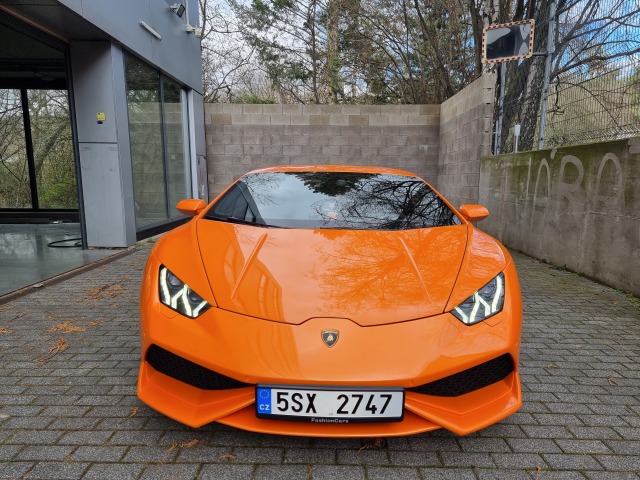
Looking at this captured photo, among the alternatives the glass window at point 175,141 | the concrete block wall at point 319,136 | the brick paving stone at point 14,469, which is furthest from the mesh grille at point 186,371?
the concrete block wall at point 319,136

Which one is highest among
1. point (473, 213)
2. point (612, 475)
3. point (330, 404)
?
point (473, 213)

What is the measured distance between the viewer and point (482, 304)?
1.75m

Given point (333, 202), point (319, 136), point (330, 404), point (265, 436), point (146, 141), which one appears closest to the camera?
point (330, 404)

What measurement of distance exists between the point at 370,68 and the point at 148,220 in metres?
10.4

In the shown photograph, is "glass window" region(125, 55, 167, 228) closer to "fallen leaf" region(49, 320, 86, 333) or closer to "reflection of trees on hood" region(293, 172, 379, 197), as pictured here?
"fallen leaf" region(49, 320, 86, 333)

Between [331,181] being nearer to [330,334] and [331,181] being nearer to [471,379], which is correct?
[330,334]

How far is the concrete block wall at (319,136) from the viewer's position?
388 inches

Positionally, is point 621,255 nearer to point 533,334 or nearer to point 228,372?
point 533,334

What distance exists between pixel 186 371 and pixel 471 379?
3.77 ft

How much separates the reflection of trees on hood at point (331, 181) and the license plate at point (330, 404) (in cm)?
152

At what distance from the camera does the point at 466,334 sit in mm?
1618

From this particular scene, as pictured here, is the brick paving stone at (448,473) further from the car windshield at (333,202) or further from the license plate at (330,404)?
the car windshield at (333,202)

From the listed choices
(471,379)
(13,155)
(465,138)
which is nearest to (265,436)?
(471,379)

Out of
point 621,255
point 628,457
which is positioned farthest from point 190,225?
point 621,255
